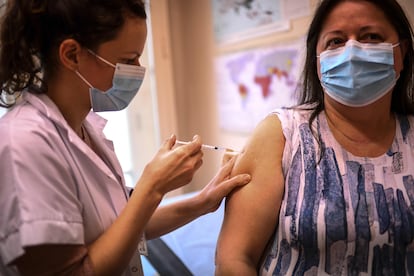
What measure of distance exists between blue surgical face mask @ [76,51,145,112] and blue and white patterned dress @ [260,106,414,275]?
1.62 feet

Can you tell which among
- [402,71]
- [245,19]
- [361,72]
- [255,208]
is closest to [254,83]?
[245,19]

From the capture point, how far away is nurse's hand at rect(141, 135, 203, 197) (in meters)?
0.90

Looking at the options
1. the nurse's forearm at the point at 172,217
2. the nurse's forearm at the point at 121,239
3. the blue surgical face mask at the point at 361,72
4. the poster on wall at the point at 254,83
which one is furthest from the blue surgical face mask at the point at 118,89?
the poster on wall at the point at 254,83

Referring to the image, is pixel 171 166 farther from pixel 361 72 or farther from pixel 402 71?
pixel 402 71

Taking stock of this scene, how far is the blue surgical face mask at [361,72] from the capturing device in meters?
1.10

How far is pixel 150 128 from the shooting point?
3.43m

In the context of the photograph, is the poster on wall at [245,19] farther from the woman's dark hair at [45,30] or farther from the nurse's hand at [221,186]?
the woman's dark hair at [45,30]

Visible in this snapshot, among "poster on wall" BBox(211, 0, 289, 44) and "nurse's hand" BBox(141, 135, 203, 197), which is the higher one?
"poster on wall" BBox(211, 0, 289, 44)

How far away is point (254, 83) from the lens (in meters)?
2.68

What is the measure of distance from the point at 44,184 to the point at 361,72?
0.93 meters

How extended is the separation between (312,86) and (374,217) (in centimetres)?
51

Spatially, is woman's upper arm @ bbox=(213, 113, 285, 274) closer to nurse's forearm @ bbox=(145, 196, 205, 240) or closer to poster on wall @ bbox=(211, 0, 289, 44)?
nurse's forearm @ bbox=(145, 196, 205, 240)

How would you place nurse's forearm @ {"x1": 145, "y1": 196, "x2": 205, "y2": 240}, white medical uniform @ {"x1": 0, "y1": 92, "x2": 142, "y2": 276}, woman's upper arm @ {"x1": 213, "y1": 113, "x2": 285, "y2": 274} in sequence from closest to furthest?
white medical uniform @ {"x1": 0, "y1": 92, "x2": 142, "y2": 276}
woman's upper arm @ {"x1": 213, "y1": 113, "x2": 285, "y2": 274}
nurse's forearm @ {"x1": 145, "y1": 196, "x2": 205, "y2": 240}

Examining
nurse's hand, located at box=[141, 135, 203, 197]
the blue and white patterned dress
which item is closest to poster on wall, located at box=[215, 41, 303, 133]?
the blue and white patterned dress
